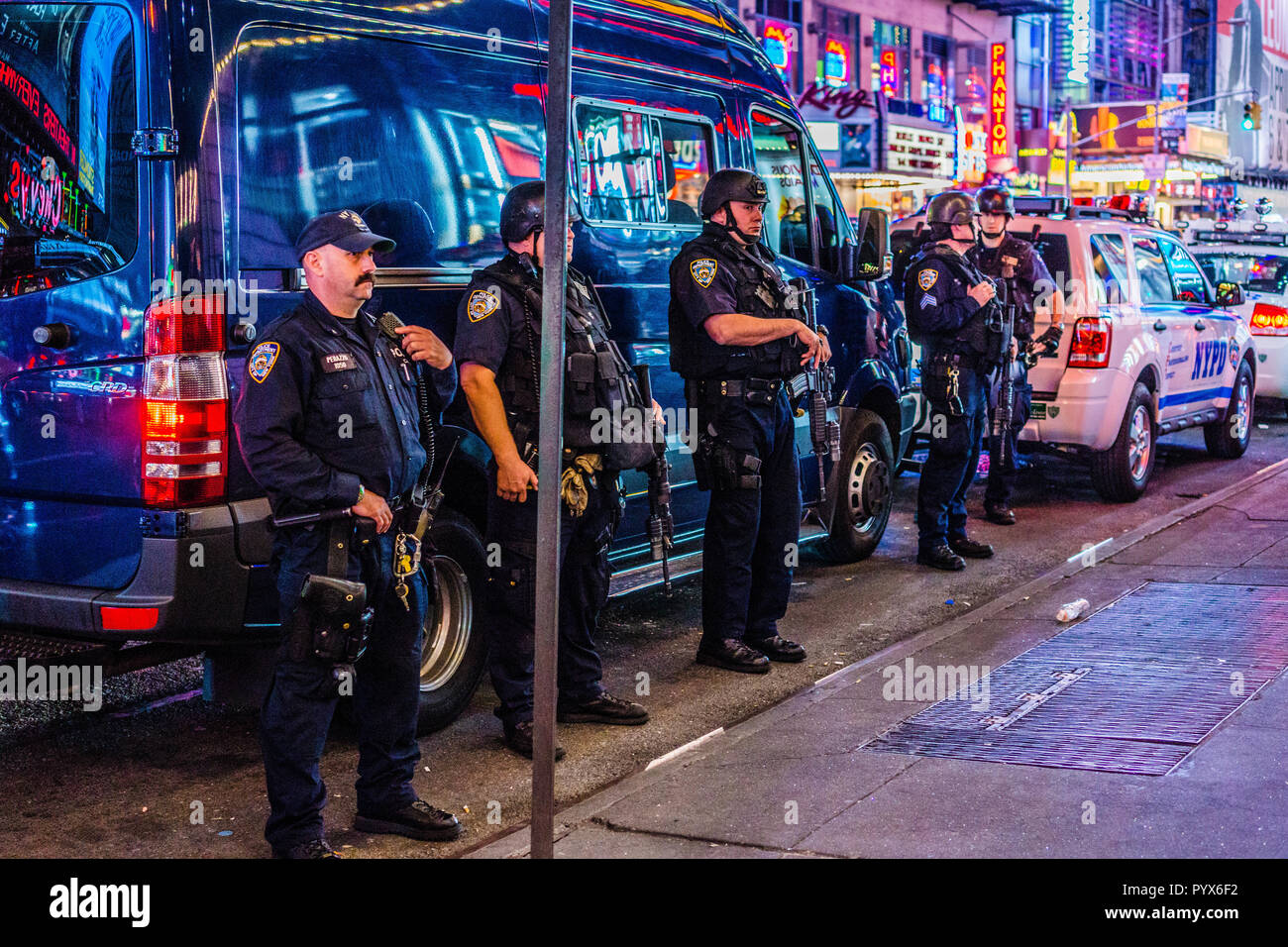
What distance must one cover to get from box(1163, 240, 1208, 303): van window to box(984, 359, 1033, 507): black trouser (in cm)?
212

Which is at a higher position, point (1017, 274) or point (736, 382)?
point (1017, 274)

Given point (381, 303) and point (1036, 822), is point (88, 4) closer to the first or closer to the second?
point (381, 303)

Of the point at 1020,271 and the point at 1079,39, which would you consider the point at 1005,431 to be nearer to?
the point at 1020,271

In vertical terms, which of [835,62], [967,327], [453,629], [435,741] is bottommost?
[435,741]

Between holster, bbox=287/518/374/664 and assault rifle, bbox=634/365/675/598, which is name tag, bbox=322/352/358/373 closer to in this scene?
holster, bbox=287/518/374/664

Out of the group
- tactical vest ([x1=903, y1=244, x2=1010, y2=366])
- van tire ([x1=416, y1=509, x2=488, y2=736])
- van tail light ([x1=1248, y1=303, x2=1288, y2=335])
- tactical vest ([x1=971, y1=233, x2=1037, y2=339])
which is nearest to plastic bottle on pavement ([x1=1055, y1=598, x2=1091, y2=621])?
tactical vest ([x1=903, y1=244, x2=1010, y2=366])

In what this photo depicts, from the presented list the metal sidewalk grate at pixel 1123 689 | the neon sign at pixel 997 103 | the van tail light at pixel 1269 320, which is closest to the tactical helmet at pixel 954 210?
the metal sidewalk grate at pixel 1123 689

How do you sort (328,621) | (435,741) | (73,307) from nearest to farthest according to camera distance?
(328,621) < (73,307) < (435,741)

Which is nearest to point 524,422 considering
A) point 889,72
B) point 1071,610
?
point 1071,610

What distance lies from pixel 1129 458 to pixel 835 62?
23.7m

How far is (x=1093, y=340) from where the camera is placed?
1012cm

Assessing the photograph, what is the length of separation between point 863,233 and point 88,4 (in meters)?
4.20

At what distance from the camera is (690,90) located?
690 cm
